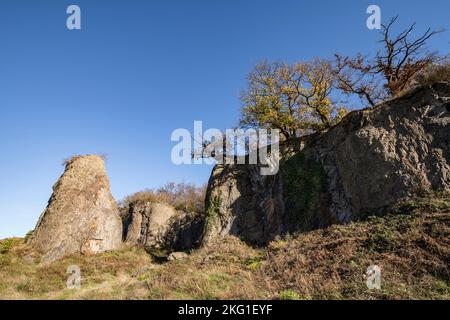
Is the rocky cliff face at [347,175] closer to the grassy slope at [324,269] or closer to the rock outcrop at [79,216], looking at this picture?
the grassy slope at [324,269]

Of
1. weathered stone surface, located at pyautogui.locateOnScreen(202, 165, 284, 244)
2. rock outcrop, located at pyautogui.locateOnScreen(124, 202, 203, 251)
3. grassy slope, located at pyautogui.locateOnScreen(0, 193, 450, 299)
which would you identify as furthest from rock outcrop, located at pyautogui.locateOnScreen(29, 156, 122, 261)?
weathered stone surface, located at pyautogui.locateOnScreen(202, 165, 284, 244)

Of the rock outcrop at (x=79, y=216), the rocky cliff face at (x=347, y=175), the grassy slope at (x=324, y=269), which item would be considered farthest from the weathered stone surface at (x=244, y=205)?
the rock outcrop at (x=79, y=216)

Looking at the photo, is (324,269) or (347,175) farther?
(347,175)

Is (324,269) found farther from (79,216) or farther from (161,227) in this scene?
(161,227)

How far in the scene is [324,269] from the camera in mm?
10953

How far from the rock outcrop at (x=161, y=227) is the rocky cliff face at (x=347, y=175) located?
968cm

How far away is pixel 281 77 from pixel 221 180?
9219 millimetres

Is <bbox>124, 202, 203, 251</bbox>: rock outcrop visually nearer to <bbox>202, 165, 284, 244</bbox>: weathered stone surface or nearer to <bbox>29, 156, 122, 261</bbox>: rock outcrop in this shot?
<bbox>29, 156, 122, 261</bbox>: rock outcrop

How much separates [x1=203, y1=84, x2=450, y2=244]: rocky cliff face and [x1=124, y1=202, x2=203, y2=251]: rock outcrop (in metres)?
9.68

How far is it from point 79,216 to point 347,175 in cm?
1826

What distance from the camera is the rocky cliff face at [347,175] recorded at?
1457cm

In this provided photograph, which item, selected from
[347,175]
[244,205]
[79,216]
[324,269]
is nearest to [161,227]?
[79,216]

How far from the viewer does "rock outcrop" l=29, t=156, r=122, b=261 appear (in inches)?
843
